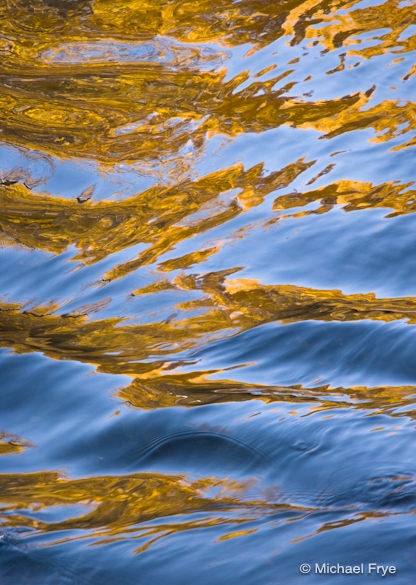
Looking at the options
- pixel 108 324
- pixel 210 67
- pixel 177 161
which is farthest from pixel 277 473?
pixel 210 67

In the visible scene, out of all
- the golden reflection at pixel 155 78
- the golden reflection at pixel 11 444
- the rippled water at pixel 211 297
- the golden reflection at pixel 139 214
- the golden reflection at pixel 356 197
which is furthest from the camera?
the golden reflection at pixel 155 78

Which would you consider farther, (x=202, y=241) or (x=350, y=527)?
(x=202, y=241)

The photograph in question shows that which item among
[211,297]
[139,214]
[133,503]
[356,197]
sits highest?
[139,214]

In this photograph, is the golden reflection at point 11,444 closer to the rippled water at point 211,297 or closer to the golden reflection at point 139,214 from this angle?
the rippled water at point 211,297

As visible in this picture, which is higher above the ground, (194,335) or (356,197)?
(356,197)

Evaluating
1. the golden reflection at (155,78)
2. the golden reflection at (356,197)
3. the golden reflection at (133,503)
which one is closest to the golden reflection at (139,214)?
the golden reflection at (356,197)

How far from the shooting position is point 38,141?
3.68 metres

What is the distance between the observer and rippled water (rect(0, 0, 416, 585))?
4.89 ft

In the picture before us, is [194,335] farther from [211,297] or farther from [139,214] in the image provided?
[139,214]

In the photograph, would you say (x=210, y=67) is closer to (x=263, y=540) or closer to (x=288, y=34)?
(x=288, y=34)

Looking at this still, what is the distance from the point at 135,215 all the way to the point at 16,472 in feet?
4.85

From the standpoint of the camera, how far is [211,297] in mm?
→ 2359

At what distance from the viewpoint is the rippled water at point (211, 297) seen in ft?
4.89

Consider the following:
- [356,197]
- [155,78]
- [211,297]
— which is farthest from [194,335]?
[155,78]
